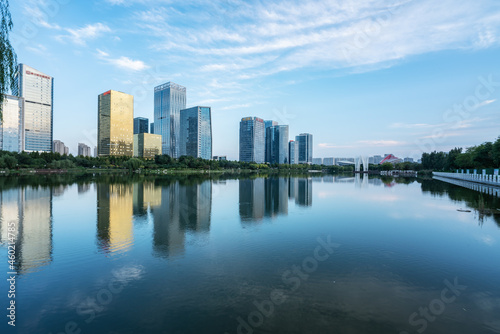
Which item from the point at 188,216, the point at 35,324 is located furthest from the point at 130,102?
the point at 35,324

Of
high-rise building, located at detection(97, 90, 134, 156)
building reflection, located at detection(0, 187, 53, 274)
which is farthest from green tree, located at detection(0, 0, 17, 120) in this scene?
high-rise building, located at detection(97, 90, 134, 156)

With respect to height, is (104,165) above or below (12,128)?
below

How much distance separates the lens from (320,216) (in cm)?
2016

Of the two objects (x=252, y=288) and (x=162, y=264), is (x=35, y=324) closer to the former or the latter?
(x=162, y=264)

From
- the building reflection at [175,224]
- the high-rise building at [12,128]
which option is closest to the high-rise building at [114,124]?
the high-rise building at [12,128]

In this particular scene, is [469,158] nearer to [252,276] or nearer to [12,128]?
[252,276]

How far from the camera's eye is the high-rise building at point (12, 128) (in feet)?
477

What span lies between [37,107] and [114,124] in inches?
1920

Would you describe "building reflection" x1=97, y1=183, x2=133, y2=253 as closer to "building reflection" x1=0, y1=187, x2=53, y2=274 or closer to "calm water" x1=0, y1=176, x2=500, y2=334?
"calm water" x1=0, y1=176, x2=500, y2=334

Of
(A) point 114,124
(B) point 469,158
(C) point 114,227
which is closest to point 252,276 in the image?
(C) point 114,227

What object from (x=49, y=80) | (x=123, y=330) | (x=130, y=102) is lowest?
(x=123, y=330)

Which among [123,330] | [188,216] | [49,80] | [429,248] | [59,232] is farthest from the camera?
[49,80]

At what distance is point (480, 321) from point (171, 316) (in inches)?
301

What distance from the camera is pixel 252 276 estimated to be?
905 centimetres
